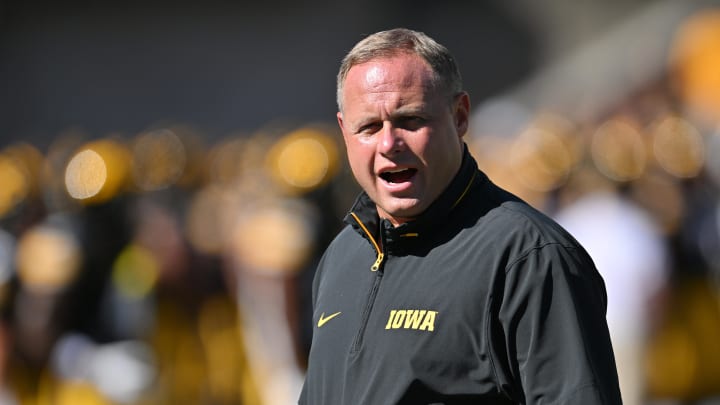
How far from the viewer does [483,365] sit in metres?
2.92

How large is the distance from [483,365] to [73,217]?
6621 millimetres

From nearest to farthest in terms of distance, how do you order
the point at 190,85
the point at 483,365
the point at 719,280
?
the point at 483,365 < the point at 719,280 < the point at 190,85

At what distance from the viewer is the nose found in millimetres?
3098

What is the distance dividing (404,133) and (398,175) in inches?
4.2

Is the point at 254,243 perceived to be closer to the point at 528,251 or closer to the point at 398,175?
the point at 398,175

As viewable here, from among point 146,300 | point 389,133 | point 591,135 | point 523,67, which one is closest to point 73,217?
point 146,300

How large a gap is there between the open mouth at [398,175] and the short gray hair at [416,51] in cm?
20

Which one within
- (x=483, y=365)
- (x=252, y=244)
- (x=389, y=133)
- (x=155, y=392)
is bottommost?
(x=155, y=392)

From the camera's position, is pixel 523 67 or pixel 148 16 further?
pixel 148 16

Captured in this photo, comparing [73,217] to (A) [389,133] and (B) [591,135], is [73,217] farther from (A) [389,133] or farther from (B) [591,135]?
(A) [389,133]

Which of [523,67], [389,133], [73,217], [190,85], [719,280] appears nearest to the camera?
[389,133]

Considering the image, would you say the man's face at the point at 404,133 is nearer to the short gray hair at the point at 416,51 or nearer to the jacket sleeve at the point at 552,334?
the short gray hair at the point at 416,51

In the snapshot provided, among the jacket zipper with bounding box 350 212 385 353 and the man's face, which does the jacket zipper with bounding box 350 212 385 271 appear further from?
the man's face

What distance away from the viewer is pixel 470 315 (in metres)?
2.95
